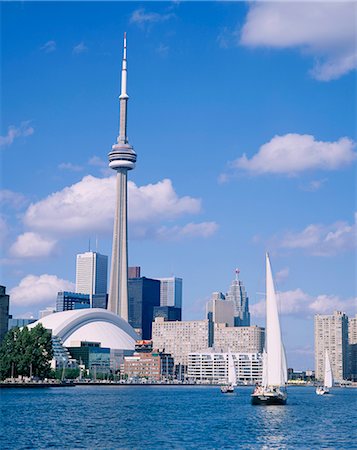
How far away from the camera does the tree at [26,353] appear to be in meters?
168

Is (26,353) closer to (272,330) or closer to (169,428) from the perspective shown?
(272,330)

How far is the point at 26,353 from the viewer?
548 ft

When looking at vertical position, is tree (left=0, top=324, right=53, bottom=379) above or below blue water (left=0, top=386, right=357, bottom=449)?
above

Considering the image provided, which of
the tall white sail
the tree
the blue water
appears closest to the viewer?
the blue water

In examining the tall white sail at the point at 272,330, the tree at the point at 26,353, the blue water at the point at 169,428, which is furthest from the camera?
the tree at the point at 26,353

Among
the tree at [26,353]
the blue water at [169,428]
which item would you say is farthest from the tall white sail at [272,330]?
the tree at [26,353]

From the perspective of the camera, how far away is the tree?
168 m

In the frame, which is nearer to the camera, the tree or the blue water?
the blue water

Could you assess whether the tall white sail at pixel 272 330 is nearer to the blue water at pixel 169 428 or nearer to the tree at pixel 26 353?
the blue water at pixel 169 428

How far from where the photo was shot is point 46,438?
203ft

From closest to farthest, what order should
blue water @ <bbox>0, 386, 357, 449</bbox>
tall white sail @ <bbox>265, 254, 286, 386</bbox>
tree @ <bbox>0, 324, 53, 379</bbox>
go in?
1. blue water @ <bbox>0, 386, 357, 449</bbox>
2. tall white sail @ <bbox>265, 254, 286, 386</bbox>
3. tree @ <bbox>0, 324, 53, 379</bbox>

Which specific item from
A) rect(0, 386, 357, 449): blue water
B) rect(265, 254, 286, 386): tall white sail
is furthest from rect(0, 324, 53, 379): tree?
rect(265, 254, 286, 386): tall white sail

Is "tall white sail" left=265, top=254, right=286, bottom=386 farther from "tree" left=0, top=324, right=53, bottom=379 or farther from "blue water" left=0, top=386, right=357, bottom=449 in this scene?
"tree" left=0, top=324, right=53, bottom=379

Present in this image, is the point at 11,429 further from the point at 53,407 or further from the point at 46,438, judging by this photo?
the point at 53,407
